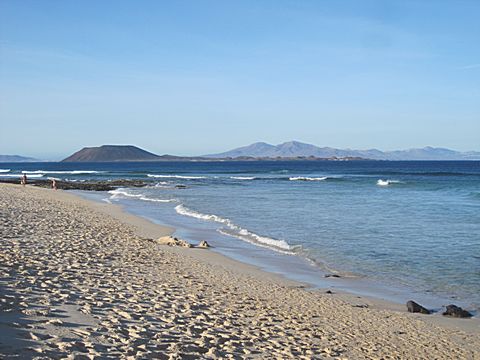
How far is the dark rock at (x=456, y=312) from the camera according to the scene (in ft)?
28.7

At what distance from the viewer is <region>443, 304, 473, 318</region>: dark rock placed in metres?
8.73

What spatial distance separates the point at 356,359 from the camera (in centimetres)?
629

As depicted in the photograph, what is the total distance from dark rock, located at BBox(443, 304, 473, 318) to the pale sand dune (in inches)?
21.8

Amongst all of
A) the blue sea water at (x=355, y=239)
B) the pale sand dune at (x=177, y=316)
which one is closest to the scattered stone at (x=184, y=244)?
the blue sea water at (x=355, y=239)

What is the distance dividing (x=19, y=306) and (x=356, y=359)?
4.40 m

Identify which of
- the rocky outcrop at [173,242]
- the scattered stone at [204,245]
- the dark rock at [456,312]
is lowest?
the dark rock at [456,312]

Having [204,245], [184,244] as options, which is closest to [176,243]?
[184,244]

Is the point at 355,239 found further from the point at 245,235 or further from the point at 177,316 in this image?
the point at 177,316

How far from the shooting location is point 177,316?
721 cm

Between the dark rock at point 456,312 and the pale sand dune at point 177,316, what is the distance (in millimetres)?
554

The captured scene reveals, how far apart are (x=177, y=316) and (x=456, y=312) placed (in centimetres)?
503

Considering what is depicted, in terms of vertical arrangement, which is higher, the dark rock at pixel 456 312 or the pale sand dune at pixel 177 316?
the pale sand dune at pixel 177 316

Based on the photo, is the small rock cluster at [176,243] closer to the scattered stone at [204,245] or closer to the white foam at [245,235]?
the scattered stone at [204,245]

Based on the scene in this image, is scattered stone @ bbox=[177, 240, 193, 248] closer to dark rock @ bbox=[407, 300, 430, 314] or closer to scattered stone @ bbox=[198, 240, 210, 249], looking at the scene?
scattered stone @ bbox=[198, 240, 210, 249]
